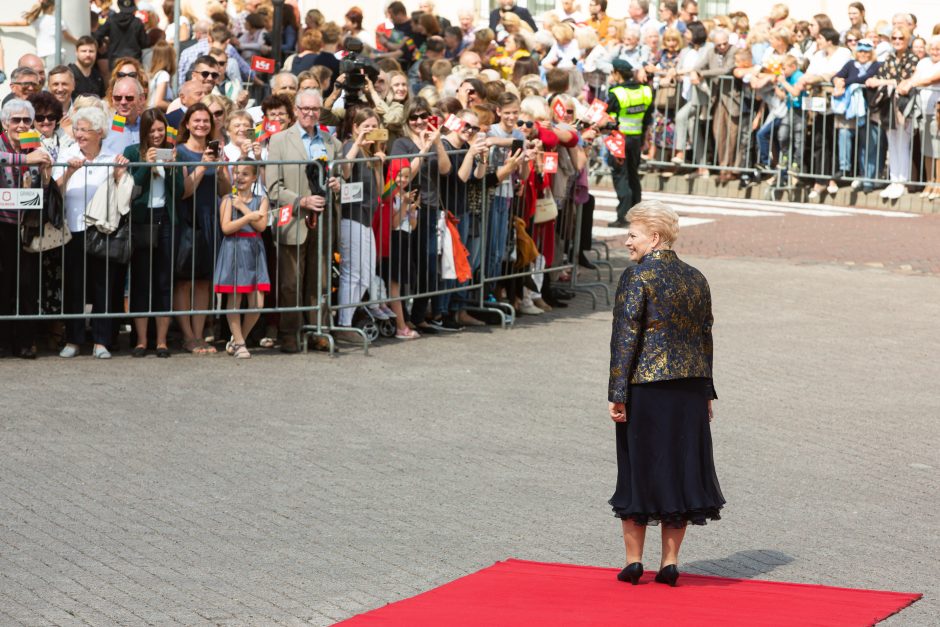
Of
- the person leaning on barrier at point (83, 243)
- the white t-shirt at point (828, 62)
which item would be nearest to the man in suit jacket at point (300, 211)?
the person leaning on barrier at point (83, 243)

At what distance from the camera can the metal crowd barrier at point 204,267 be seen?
12.0m

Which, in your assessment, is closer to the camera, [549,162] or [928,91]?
[549,162]

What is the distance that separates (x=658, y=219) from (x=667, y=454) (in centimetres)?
99

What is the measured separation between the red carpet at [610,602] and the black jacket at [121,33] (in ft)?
45.8

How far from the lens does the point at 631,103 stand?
66.2 feet

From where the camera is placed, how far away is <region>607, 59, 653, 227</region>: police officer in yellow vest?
20.1 m

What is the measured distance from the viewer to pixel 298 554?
25.3 ft

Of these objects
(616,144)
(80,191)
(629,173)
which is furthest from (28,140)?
(629,173)

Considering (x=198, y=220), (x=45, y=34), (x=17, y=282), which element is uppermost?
(x=45, y=34)

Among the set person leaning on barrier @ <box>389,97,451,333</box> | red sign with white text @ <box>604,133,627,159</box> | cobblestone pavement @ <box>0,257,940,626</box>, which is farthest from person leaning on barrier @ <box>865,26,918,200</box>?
person leaning on barrier @ <box>389,97,451,333</box>

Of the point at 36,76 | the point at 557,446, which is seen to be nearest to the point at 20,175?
the point at 36,76

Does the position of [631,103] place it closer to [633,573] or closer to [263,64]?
[263,64]

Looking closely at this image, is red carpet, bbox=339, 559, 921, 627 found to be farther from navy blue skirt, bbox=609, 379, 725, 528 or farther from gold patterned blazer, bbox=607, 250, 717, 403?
gold patterned blazer, bbox=607, 250, 717, 403

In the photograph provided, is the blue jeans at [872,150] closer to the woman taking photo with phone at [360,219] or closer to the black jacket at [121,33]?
the black jacket at [121,33]
